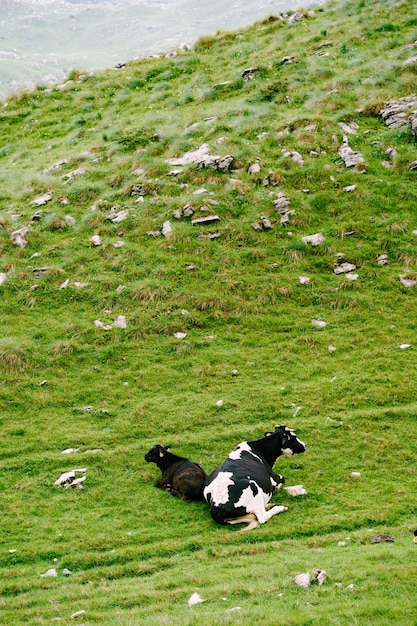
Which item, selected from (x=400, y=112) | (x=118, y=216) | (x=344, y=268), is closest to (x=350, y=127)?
(x=400, y=112)

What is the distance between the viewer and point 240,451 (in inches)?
498

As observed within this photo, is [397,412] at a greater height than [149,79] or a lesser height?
lesser

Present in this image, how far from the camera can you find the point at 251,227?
21500 millimetres

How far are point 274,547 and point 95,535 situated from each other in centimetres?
357

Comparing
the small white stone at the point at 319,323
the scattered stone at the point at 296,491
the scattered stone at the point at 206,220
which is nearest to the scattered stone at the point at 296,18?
the scattered stone at the point at 206,220

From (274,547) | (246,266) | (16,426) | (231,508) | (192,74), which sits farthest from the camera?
(192,74)

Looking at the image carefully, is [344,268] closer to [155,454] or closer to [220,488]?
[155,454]

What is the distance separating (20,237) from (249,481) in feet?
50.0

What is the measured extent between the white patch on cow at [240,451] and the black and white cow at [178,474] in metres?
0.79

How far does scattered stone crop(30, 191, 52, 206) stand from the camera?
24.8m

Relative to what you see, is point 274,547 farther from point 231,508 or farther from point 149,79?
point 149,79

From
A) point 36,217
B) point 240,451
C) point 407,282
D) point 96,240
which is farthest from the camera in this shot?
point 36,217

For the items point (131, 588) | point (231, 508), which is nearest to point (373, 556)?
point (231, 508)

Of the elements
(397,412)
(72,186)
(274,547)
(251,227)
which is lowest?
(397,412)
